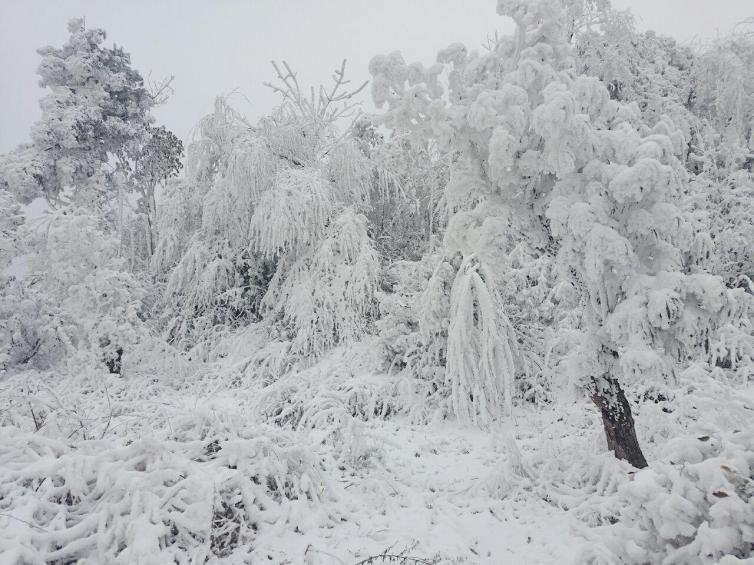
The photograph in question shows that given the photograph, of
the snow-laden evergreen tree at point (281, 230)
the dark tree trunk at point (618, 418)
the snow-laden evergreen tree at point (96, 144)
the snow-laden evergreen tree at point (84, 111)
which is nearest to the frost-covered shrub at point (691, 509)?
the dark tree trunk at point (618, 418)

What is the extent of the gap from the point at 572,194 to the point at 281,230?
22.4 feet

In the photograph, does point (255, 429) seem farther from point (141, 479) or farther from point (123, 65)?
point (123, 65)

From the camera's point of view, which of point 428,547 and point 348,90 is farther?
point 348,90

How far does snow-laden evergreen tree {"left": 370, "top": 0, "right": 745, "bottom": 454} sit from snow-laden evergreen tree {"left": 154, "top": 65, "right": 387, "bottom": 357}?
4850 millimetres

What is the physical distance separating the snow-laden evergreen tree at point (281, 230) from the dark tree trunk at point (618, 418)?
5.63 m

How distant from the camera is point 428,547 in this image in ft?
13.8

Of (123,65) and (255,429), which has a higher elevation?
(123,65)

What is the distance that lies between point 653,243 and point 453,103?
2.63 m

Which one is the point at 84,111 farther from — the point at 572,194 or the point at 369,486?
A: the point at 572,194

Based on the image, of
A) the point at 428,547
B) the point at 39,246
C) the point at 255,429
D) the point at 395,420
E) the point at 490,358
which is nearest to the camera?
the point at 428,547

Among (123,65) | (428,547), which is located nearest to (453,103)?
(428,547)

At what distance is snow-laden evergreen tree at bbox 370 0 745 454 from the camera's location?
4047mm

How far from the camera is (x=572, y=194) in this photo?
171 inches

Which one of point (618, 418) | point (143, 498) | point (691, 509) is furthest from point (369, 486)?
point (691, 509)
